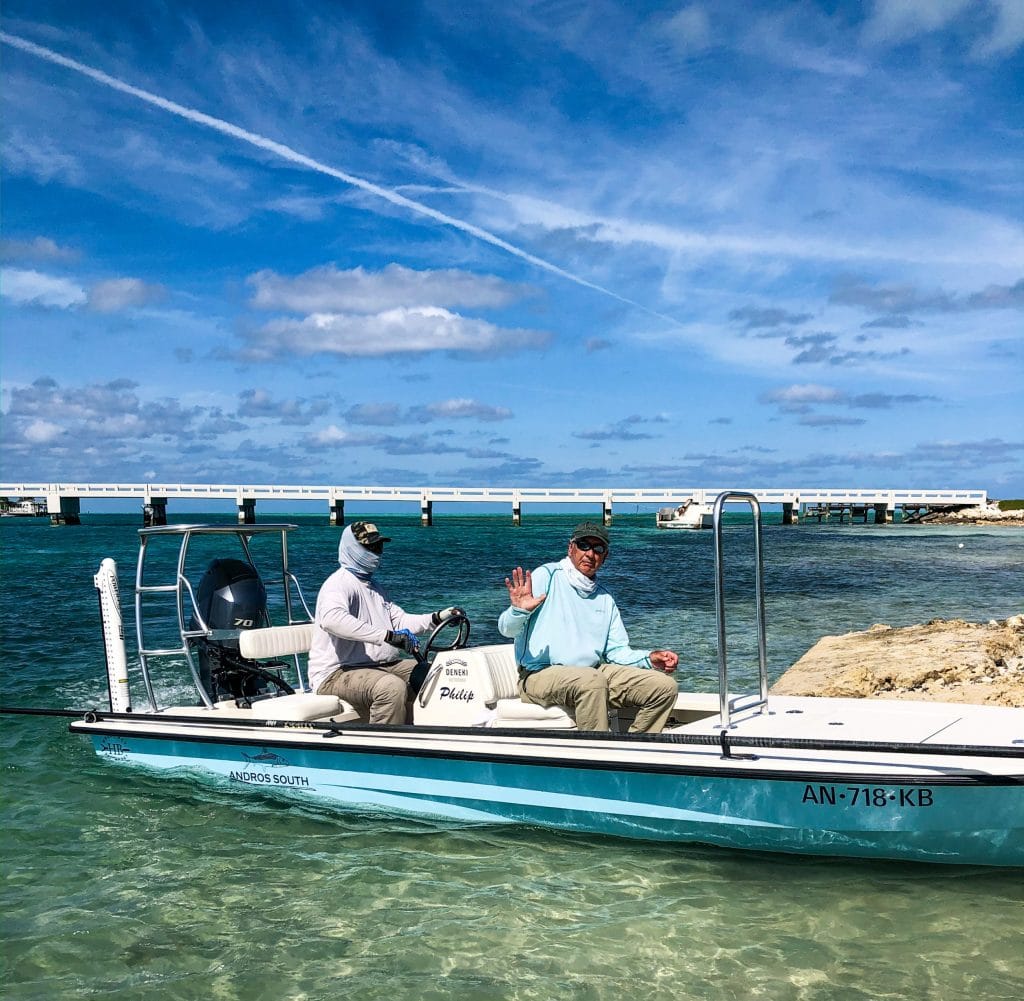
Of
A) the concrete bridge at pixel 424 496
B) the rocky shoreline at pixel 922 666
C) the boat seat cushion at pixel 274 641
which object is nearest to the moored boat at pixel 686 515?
the concrete bridge at pixel 424 496

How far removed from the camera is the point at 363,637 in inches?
340

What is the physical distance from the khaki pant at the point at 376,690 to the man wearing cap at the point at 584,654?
4.42 feet

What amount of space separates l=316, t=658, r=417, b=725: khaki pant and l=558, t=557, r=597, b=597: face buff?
1987 millimetres

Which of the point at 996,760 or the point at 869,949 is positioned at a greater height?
the point at 996,760

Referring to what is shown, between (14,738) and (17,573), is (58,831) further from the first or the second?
(17,573)

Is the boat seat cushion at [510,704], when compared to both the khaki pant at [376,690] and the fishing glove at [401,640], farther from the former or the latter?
the khaki pant at [376,690]

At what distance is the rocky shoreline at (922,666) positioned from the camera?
12.1 m

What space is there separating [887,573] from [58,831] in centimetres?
3639

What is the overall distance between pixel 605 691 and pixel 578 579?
2.86ft

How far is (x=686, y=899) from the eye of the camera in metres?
6.68

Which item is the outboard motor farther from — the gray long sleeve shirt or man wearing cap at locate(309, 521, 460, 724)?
man wearing cap at locate(309, 521, 460, 724)

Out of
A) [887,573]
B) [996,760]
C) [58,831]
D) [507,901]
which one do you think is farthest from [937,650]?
[887,573]

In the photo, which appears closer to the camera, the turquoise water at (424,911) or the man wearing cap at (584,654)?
the turquoise water at (424,911)

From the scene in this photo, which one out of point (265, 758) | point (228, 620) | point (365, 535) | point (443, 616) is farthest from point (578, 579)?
point (228, 620)
